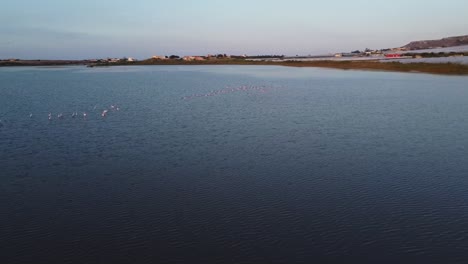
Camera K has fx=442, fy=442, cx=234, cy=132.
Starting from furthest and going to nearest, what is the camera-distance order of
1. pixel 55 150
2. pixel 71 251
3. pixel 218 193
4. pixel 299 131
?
pixel 299 131 → pixel 55 150 → pixel 218 193 → pixel 71 251

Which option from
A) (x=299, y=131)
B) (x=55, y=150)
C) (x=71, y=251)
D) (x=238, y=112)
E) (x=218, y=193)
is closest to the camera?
(x=71, y=251)

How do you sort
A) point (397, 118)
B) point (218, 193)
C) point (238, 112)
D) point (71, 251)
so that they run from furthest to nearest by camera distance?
1. point (238, 112)
2. point (397, 118)
3. point (218, 193)
4. point (71, 251)

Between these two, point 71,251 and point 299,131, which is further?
point 299,131

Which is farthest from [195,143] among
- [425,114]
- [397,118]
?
[425,114]

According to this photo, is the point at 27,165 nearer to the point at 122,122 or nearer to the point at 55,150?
the point at 55,150

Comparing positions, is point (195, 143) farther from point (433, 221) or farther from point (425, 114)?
point (425, 114)

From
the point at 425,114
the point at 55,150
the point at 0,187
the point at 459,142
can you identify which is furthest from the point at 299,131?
the point at 0,187
